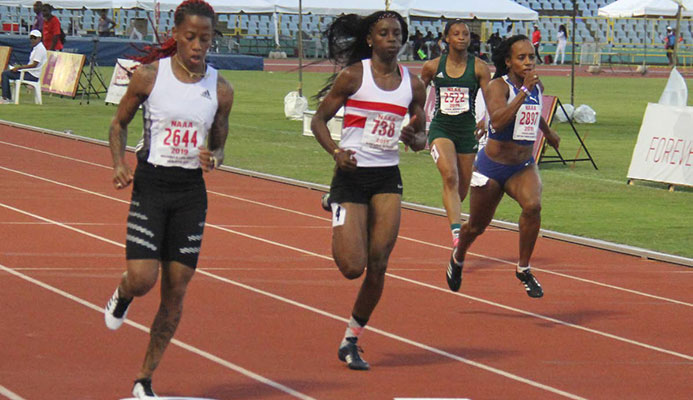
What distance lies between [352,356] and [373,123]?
1.30 metres

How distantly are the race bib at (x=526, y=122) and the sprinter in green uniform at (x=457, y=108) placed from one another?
161 cm

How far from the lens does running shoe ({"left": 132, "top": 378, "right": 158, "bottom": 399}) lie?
6457 mm

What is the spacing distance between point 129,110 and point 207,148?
42 cm

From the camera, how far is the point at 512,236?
44.2 feet

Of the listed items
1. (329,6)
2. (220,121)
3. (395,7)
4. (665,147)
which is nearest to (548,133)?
(220,121)

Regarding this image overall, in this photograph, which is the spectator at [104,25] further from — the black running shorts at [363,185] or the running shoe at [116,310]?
the running shoe at [116,310]

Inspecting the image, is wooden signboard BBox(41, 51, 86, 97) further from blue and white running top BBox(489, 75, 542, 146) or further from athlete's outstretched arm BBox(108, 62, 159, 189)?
athlete's outstretched arm BBox(108, 62, 159, 189)

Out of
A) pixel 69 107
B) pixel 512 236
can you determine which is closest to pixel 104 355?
pixel 512 236

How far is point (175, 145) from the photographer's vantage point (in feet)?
21.5

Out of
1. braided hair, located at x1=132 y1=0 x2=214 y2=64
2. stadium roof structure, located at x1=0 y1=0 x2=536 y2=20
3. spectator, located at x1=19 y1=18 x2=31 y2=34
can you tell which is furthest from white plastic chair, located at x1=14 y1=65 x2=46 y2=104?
braided hair, located at x1=132 y1=0 x2=214 y2=64

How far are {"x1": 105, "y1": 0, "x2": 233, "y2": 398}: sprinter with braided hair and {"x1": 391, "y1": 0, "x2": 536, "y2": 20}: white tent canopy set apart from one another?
4046 cm

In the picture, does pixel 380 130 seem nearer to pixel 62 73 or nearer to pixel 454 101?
pixel 454 101

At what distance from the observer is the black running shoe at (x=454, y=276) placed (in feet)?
31.9

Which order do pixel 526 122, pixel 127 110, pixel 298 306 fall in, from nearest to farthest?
pixel 127 110
pixel 298 306
pixel 526 122
